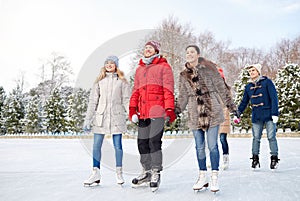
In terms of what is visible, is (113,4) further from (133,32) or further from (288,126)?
(288,126)

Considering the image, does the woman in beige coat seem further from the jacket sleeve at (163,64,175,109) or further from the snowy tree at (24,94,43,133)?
the snowy tree at (24,94,43,133)

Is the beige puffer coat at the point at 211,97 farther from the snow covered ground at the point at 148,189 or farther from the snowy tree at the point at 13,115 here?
the snowy tree at the point at 13,115

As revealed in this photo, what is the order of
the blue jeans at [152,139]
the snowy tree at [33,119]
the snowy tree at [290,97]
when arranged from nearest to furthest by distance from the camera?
the blue jeans at [152,139] < the snowy tree at [290,97] < the snowy tree at [33,119]

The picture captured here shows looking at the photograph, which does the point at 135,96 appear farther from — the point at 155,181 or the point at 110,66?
the point at 155,181

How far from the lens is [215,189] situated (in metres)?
2.35

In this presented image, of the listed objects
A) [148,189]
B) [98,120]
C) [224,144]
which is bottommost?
[148,189]

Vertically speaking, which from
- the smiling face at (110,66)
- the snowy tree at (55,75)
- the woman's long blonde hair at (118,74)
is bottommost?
the woman's long blonde hair at (118,74)

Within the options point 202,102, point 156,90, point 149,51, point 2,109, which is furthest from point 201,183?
point 2,109

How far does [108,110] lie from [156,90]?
549mm

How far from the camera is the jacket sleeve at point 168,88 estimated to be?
8.35 ft

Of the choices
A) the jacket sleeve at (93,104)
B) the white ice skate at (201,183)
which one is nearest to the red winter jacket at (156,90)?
the jacket sleeve at (93,104)

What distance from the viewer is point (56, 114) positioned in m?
18.1

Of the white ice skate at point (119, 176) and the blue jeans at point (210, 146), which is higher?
the blue jeans at point (210, 146)

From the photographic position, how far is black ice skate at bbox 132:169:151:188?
8.68 ft
